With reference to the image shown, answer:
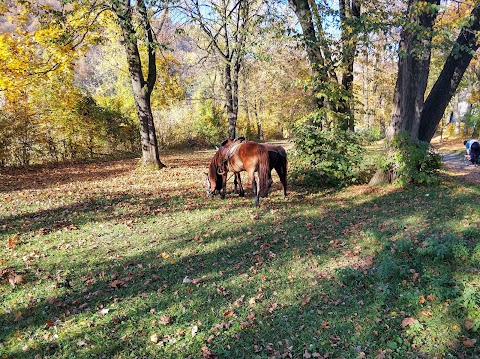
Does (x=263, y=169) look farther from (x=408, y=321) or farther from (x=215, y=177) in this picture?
(x=408, y=321)

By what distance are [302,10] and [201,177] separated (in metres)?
7.37

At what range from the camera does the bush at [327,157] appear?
409 inches

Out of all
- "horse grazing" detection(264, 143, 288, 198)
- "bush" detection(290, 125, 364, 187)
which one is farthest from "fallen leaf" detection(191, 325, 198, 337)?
"bush" detection(290, 125, 364, 187)

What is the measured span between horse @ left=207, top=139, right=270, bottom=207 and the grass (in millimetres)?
742

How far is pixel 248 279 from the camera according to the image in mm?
5137

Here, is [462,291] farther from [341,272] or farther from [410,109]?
[410,109]

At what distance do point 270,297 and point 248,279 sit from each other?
23.1 inches

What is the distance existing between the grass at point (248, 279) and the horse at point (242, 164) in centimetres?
74

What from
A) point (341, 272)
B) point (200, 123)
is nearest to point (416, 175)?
point (341, 272)

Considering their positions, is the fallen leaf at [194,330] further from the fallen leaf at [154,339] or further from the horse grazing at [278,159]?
the horse grazing at [278,159]

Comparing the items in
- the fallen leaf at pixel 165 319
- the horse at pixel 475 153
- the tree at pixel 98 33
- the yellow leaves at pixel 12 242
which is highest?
the tree at pixel 98 33

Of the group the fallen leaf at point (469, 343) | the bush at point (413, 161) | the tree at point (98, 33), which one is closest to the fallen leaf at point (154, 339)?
the fallen leaf at point (469, 343)

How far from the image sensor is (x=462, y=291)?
3961 mm

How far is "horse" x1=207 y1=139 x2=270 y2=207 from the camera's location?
27.9 ft
